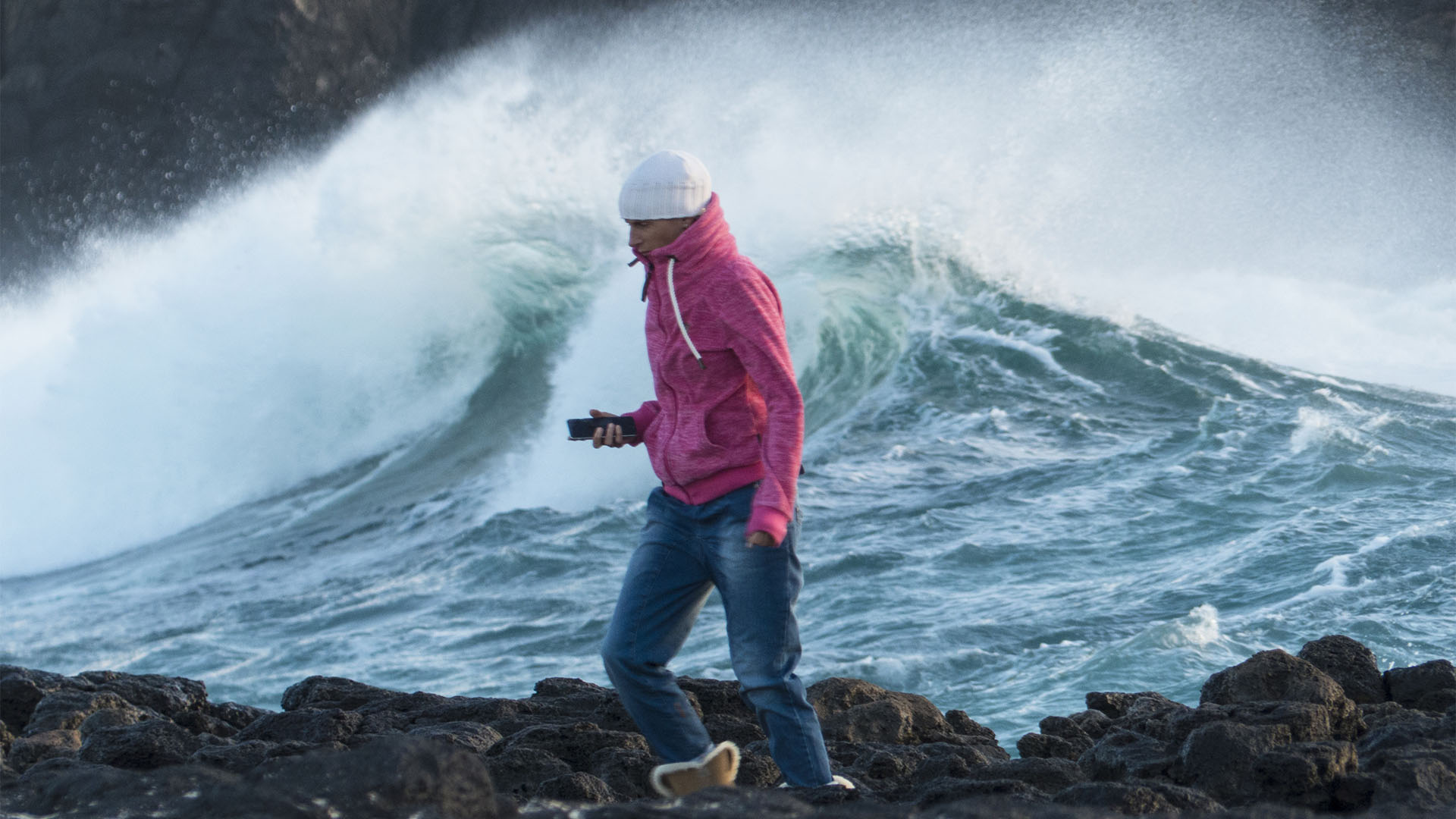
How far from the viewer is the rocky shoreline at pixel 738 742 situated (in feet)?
6.50

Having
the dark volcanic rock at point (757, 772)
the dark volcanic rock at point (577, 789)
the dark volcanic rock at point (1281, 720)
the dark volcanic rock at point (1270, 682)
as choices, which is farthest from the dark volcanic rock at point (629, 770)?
the dark volcanic rock at point (1270, 682)

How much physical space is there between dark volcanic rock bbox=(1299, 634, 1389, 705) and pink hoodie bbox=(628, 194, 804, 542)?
2.32 metres

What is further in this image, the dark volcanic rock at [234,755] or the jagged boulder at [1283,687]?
the jagged boulder at [1283,687]

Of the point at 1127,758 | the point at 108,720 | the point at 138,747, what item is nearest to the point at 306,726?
the point at 138,747

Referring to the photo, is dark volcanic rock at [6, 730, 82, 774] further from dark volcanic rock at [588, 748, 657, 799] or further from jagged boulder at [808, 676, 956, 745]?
jagged boulder at [808, 676, 956, 745]

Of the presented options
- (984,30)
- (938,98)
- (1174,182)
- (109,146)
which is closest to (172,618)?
(938,98)

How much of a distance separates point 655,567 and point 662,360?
1.52 feet

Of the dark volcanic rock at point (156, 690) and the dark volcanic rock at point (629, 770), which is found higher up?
the dark volcanic rock at point (156, 690)

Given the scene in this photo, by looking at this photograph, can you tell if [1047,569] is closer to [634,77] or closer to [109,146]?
[634,77]

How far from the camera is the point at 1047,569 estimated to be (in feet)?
22.6

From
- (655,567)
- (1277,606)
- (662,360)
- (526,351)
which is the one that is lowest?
(1277,606)

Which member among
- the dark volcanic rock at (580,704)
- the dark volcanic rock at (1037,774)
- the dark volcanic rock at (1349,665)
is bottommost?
the dark volcanic rock at (1349,665)

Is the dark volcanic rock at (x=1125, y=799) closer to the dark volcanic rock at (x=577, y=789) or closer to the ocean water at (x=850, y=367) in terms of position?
the dark volcanic rock at (x=577, y=789)

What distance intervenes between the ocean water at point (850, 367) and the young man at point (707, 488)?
2.47 metres
